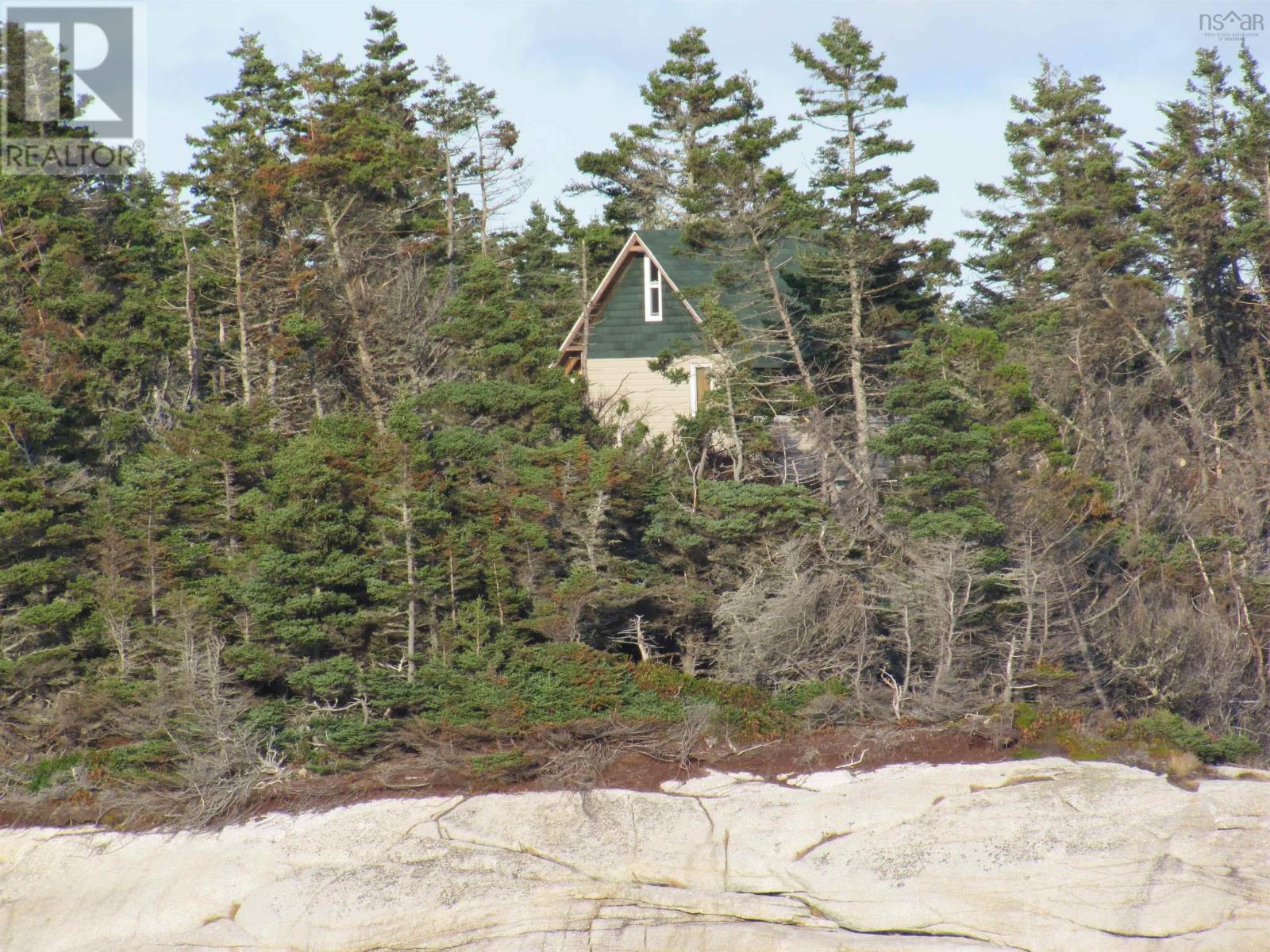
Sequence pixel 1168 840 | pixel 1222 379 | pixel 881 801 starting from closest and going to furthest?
pixel 1168 840 → pixel 881 801 → pixel 1222 379

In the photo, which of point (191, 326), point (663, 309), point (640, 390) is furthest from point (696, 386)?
point (191, 326)

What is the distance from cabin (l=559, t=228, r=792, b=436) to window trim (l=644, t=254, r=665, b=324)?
2cm

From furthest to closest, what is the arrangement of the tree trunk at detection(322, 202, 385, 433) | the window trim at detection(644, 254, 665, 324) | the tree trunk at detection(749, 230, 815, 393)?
the window trim at detection(644, 254, 665, 324) < the tree trunk at detection(322, 202, 385, 433) < the tree trunk at detection(749, 230, 815, 393)

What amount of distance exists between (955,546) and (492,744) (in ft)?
31.2

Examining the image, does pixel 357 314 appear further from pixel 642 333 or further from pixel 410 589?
pixel 410 589

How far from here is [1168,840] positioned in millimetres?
19906

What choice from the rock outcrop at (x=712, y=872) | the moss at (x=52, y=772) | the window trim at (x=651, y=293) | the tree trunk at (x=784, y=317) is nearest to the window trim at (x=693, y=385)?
the window trim at (x=651, y=293)

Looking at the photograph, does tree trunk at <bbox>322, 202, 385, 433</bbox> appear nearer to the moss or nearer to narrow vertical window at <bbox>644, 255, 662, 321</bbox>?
narrow vertical window at <bbox>644, 255, 662, 321</bbox>

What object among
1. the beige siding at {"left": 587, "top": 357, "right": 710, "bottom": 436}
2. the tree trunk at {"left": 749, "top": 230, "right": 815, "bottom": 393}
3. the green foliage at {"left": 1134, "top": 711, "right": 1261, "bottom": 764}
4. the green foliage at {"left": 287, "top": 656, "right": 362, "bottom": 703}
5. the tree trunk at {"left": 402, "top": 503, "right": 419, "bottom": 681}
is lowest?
the green foliage at {"left": 1134, "top": 711, "right": 1261, "bottom": 764}

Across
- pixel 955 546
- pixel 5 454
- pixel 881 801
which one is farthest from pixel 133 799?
pixel 955 546

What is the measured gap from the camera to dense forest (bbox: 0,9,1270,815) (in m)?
23.9

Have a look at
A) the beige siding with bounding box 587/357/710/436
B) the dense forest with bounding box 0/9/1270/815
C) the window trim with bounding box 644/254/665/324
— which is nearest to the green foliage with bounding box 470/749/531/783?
the dense forest with bounding box 0/9/1270/815

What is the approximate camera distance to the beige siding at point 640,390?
31.5 m

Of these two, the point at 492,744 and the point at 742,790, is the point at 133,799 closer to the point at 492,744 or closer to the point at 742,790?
the point at 492,744
